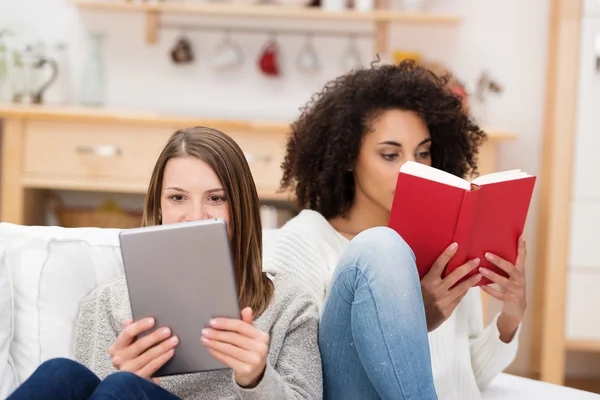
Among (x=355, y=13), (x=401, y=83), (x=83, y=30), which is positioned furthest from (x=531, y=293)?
(x=83, y=30)

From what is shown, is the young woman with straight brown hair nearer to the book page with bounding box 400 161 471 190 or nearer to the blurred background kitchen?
the book page with bounding box 400 161 471 190

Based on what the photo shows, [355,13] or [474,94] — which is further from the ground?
[355,13]

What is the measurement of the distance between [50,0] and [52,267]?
2172mm

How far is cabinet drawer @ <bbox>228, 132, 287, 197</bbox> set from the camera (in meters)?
3.00

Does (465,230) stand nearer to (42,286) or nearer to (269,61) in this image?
(42,286)

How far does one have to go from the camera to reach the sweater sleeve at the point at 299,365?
1.24m

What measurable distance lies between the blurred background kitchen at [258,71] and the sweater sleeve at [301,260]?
4.37 feet

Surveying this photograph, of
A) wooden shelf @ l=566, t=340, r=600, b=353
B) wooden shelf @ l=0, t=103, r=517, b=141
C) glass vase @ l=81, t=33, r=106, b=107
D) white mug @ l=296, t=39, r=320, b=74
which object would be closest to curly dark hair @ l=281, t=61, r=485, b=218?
wooden shelf @ l=0, t=103, r=517, b=141

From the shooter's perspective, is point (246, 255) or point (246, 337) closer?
point (246, 337)

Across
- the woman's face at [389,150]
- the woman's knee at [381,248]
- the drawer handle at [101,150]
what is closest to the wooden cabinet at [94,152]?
the drawer handle at [101,150]

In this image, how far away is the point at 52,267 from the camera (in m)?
1.54

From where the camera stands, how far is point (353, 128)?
1845 millimetres

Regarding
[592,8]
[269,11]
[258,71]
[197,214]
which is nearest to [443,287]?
[197,214]

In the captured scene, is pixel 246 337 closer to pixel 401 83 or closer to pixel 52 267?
pixel 52 267
